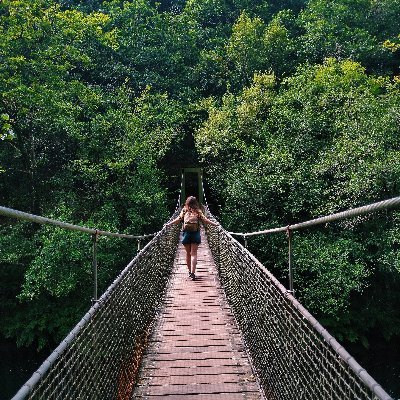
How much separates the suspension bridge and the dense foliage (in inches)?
195

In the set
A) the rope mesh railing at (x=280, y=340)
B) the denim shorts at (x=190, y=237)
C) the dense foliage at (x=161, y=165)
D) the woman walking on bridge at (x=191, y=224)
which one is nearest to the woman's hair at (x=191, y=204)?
the woman walking on bridge at (x=191, y=224)

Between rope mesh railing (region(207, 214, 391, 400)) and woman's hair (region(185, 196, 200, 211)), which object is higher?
woman's hair (region(185, 196, 200, 211))

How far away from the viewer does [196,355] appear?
7.16 feet

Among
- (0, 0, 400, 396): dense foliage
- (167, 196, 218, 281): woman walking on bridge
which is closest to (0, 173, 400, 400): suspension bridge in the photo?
(167, 196, 218, 281): woman walking on bridge

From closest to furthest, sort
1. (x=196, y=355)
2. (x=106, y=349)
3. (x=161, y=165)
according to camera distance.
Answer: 1. (x=106, y=349)
2. (x=196, y=355)
3. (x=161, y=165)

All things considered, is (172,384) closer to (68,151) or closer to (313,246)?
(313,246)

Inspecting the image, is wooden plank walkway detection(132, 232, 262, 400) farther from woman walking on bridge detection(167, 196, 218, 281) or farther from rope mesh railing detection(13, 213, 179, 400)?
woman walking on bridge detection(167, 196, 218, 281)

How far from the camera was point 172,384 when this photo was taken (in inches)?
73.4

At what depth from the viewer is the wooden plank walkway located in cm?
181

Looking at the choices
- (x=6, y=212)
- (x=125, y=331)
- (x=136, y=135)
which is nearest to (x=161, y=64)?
(x=136, y=135)

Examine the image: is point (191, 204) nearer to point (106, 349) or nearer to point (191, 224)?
point (191, 224)

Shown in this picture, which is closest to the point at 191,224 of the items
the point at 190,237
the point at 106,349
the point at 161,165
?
the point at 190,237

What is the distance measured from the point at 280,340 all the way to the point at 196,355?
51cm

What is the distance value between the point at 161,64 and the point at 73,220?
6.69 meters
